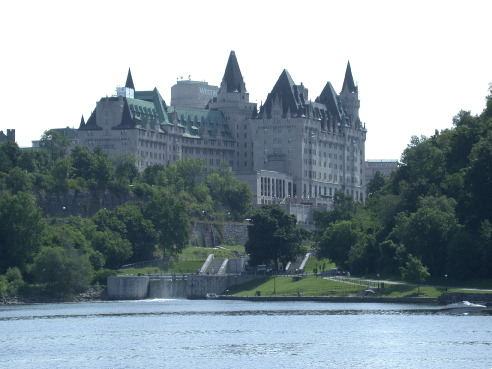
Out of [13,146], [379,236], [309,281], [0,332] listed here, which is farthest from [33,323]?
[13,146]

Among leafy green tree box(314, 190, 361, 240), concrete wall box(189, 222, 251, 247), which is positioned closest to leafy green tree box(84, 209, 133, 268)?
concrete wall box(189, 222, 251, 247)

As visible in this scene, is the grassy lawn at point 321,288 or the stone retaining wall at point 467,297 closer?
the stone retaining wall at point 467,297

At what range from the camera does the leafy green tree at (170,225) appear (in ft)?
489

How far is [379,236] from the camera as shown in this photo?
424 ft

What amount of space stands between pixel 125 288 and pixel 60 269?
36.7ft

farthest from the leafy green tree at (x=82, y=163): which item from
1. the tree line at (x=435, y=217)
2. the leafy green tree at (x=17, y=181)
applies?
the tree line at (x=435, y=217)

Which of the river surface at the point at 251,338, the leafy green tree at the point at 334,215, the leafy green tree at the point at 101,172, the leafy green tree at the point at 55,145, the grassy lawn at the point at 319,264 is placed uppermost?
the leafy green tree at the point at 55,145

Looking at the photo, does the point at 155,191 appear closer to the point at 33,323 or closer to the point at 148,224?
the point at 148,224

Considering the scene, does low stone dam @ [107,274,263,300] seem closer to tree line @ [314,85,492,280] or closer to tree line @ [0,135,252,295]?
tree line @ [0,135,252,295]

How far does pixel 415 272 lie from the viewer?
108m

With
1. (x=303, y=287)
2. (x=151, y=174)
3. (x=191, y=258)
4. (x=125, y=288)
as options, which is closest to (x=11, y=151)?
(x=151, y=174)

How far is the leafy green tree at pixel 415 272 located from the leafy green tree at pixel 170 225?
Result: 1846 inches

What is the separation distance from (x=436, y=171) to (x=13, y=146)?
6804 centimetres

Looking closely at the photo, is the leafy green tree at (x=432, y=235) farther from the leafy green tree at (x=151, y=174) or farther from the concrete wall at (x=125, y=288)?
the leafy green tree at (x=151, y=174)
